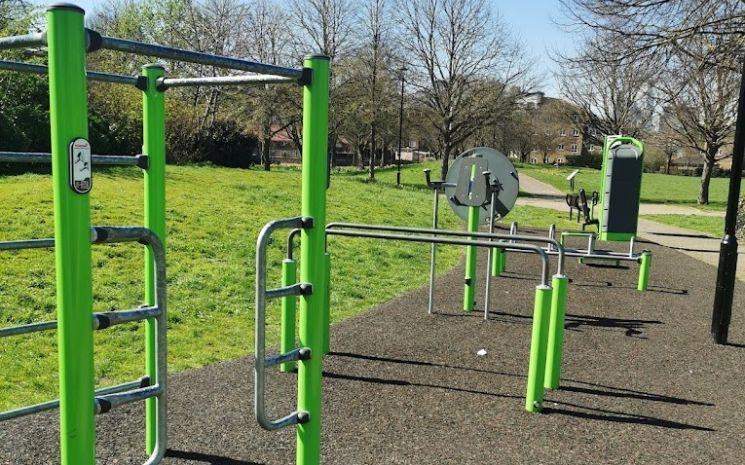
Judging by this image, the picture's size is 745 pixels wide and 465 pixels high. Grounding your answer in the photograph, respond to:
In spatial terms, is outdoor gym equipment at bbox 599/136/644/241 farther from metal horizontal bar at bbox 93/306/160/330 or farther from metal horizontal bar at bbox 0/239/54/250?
metal horizontal bar at bbox 93/306/160/330

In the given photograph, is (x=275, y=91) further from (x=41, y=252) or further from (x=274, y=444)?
(x=274, y=444)

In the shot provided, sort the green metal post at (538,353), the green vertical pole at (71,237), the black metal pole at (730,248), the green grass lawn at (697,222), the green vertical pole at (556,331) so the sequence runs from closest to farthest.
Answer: the green vertical pole at (71,237) < the green metal post at (538,353) < the green vertical pole at (556,331) < the black metal pole at (730,248) < the green grass lawn at (697,222)

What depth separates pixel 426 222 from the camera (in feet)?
48.3

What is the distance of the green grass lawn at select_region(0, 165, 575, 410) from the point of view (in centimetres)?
490

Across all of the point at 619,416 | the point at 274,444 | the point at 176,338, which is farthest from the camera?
the point at 176,338

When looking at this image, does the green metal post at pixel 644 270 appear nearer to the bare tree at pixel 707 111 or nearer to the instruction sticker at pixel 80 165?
the instruction sticker at pixel 80 165

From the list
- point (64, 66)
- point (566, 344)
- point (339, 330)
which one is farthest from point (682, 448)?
point (64, 66)

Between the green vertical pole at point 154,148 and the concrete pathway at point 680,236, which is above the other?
the green vertical pole at point 154,148

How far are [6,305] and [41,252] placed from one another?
1572mm

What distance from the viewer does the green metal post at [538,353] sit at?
163 inches

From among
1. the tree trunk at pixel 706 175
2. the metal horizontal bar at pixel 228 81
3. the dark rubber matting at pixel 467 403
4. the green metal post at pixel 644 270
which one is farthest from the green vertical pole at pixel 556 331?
the tree trunk at pixel 706 175

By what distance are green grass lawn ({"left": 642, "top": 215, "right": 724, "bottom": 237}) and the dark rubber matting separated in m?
11.0

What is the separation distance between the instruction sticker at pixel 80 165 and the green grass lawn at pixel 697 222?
16.5 meters

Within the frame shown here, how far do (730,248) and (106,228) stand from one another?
17.7 ft
